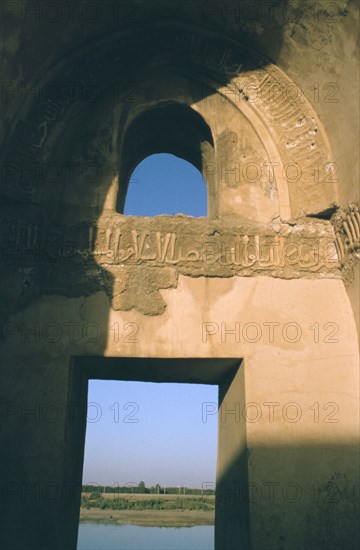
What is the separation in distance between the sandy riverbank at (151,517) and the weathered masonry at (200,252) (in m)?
19.2

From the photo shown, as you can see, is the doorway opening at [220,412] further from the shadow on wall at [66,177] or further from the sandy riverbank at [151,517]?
the sandy riverbank at [151,517]

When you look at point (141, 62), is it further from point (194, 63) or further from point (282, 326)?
point (282, 326)

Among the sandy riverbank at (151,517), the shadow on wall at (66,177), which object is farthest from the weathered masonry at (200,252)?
the sandy riverbank at (151,517)

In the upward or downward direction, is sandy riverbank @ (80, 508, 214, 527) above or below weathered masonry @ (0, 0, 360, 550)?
below

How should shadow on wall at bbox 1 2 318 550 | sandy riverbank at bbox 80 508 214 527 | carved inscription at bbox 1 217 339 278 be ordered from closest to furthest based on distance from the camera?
shadow on wall at bbox 1 2 318 550
carved inscription at bbox 1 217 339 278
sandy riverbank at bbox 80 508 214 527

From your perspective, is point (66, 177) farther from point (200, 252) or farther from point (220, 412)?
point (220, 412)

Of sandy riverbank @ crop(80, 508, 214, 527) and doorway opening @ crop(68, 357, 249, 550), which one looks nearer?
doorway opening @ crop(68, 357, 249, 550)

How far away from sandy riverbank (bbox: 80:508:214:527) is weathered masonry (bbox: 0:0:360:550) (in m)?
19.2

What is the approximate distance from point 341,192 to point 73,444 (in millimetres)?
3661

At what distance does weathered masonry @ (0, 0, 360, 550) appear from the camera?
187 inches

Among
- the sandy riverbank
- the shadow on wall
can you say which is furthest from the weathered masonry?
the sandy riverbank

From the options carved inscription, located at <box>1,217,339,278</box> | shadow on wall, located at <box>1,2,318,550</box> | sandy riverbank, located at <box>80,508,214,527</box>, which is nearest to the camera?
shadow on wall, located at <box>1,2,318,550</box>

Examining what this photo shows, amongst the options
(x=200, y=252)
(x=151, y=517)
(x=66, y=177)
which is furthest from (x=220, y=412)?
(x=151, y=517)

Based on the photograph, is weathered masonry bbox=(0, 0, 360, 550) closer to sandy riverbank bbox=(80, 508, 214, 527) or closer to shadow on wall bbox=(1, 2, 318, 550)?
shadow on wall bbox=(1, 2, 318, 550)
